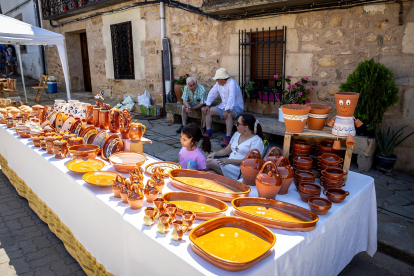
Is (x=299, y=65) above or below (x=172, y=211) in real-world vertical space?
above

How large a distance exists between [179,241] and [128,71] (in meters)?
8.21

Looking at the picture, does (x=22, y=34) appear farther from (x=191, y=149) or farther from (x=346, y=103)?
(x=346, y=103)

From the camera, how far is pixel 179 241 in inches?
57.9

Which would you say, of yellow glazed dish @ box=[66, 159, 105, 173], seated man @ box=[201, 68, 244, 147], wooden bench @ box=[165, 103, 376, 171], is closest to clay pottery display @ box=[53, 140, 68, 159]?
yellow glazed dish @ box=[66, 159, 105, 173]

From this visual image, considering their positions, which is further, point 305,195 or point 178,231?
point 305,195

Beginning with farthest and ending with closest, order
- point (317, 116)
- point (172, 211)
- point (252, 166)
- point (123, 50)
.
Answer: point (123, 50), point (317, 116), point (252, 166), point (172, 211)

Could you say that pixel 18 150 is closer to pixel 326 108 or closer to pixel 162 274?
pixel 162 274

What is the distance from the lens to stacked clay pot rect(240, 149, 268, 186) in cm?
207

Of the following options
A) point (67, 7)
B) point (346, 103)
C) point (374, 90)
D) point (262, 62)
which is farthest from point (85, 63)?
point (346, 103)

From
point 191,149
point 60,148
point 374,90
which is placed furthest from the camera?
point 374,90

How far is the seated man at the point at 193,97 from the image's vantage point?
6.22 metres

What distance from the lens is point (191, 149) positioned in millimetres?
2777

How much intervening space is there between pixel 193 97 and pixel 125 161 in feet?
13.3

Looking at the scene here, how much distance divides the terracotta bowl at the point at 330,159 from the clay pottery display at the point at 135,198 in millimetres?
1301
